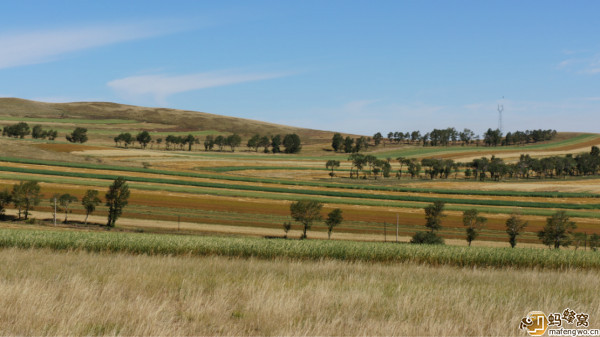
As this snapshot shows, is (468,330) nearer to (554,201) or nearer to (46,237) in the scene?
(46,237)

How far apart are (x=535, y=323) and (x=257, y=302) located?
582cm

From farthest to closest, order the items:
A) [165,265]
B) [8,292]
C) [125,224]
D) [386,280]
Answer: [125,224]
[165,265]
[386,280]
[8,292]

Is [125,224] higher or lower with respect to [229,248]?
lower

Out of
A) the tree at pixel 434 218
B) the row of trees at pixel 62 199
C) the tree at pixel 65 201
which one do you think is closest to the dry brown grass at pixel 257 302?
the row of trees at pixel 62 199

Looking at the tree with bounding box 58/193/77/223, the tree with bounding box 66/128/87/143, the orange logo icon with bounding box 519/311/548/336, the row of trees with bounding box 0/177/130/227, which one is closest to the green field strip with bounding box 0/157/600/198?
the tree with bounding box 58/193/77/223

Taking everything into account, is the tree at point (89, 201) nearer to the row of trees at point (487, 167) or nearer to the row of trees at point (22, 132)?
the row of trees at point (487, 167)

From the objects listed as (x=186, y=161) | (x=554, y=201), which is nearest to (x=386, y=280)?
(x=554, y=201)

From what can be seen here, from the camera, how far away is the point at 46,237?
2514 cm

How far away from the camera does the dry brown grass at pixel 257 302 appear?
865 cm

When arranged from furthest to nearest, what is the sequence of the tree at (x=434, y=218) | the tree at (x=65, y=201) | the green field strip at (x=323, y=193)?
the green field strip at (x=323, y=193) → the tree at (x=434, y=218) → the tree at (x=65, y=201)

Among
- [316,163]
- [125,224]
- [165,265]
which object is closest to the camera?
[165,265]

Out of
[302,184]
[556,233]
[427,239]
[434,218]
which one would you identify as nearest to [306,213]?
[427,239]

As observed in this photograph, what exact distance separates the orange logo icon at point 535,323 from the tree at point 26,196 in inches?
2418

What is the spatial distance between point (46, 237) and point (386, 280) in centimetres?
2018
